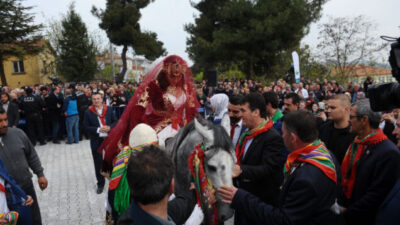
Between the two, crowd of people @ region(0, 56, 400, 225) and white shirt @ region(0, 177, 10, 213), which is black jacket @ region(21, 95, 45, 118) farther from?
white shirt @ region(0, 177, 10, 213)

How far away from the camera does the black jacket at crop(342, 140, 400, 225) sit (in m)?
2.43

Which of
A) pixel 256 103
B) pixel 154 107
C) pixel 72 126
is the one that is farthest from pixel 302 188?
pixel 72 126

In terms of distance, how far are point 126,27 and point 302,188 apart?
3028cm

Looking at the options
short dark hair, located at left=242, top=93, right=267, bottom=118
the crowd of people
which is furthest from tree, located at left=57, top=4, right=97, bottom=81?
short dark hair, located at left=242, top=93, right=267, bottom=118

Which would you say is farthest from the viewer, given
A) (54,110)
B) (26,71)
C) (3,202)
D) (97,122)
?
(26,71)

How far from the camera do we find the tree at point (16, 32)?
94.2ft

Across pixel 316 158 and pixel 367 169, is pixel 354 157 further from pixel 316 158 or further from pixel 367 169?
pixel 316 158

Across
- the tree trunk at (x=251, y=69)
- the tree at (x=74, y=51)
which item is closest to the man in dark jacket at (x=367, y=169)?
the tree trunk at (x=251, y=69)

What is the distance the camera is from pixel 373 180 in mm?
2508

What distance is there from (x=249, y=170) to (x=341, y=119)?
1.62m

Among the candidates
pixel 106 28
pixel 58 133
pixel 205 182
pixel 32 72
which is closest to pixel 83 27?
pixel 106 28

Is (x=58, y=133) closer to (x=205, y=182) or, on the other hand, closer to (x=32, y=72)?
(x=205, y=182)

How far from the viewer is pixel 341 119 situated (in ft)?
11.7

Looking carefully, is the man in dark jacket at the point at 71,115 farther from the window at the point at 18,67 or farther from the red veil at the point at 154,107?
the window at the point at 18,67
